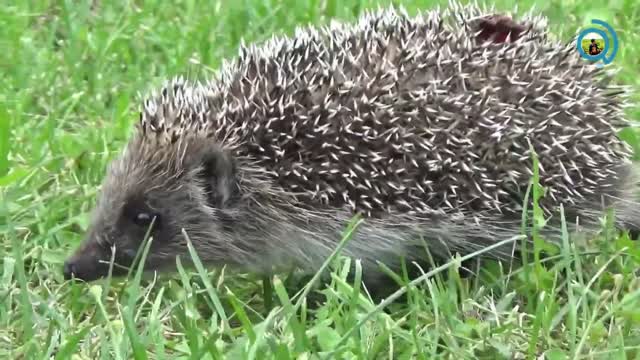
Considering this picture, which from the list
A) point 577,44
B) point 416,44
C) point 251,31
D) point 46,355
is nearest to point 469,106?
point 416,44

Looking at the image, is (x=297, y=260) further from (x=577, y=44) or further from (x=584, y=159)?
(x=577, y=44)

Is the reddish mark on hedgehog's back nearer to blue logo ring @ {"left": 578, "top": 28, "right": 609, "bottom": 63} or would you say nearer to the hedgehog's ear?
blue logo ring @ {"left": 578, "top": 28, "right": 609, "bottom": 63}

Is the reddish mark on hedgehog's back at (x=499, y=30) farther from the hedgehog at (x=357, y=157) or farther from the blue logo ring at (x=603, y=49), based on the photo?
the blue logo ring at (x=603, y=49)

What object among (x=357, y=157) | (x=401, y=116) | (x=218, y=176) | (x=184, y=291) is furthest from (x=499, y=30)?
(x=184, y=291)

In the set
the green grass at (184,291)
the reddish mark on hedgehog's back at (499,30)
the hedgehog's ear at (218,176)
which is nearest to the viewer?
the green grass at (184,291)

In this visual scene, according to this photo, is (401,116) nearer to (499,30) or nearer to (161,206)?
(499,30)

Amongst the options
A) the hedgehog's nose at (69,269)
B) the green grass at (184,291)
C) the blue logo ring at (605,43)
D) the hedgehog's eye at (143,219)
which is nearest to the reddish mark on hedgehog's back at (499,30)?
the blue logo ring at (605,43)

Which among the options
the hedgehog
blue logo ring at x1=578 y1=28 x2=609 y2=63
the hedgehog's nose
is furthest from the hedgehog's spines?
the hedgehog's nose
